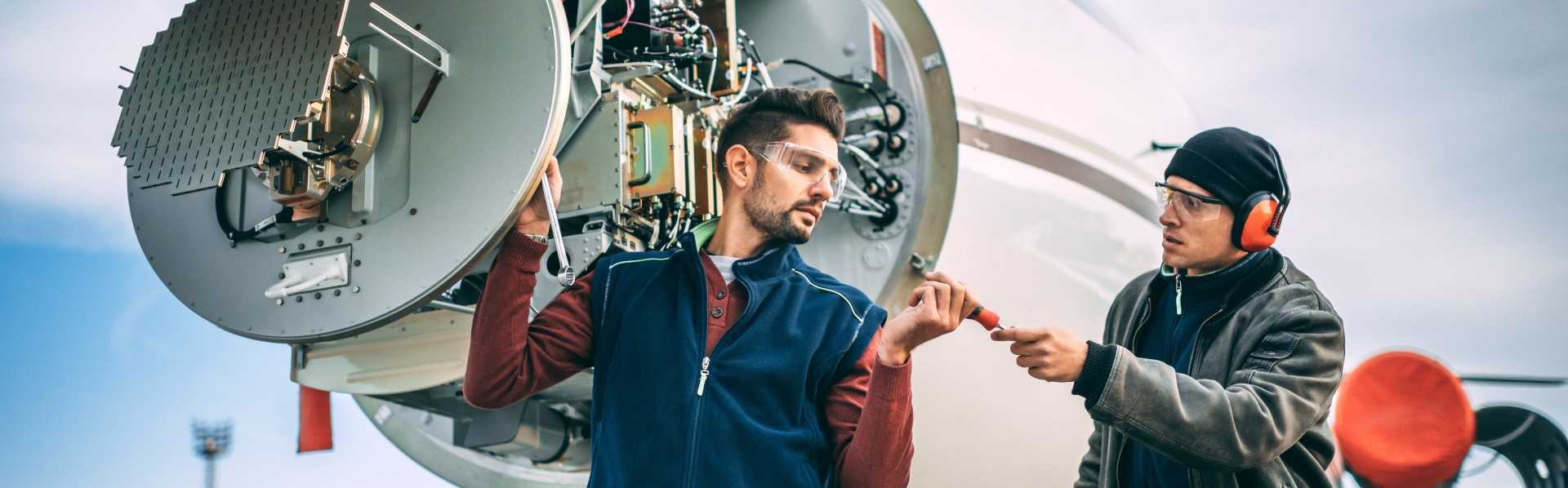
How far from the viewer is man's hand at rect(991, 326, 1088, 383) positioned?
1.70 metres

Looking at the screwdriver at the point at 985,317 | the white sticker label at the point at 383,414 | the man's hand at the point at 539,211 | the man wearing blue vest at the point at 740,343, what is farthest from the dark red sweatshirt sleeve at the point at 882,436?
the white sticker label at the point at 383,414

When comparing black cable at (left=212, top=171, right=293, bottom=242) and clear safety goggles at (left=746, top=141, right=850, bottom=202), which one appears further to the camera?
black cable at (left=212, top=171, right=293, bottom=242)

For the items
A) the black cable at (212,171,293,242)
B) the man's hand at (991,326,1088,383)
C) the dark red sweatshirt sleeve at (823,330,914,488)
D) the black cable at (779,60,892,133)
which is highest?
the black cable at (779,60,892,133)

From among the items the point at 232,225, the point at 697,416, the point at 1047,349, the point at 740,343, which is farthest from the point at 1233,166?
the point at 232,225

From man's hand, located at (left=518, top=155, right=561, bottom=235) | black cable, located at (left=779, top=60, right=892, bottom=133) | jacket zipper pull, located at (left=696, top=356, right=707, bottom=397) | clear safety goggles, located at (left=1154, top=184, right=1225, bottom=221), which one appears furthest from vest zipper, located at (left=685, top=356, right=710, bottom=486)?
black cable, located at (left=779, top=60, right=892, bottom=133)

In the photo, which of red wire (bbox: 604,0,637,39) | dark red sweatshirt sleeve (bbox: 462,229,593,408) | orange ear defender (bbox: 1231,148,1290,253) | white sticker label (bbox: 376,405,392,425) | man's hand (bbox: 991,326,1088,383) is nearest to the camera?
man's hand (bbox: 991,326,1088,383)

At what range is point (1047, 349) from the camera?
1.72 meters

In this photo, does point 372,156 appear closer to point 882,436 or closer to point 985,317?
point 882,436

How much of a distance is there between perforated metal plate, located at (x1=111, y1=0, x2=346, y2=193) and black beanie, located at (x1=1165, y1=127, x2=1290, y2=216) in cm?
182

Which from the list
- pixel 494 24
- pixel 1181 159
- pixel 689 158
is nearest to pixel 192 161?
pixel 494 24

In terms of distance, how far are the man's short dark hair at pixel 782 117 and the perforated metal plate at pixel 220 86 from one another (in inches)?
35.9

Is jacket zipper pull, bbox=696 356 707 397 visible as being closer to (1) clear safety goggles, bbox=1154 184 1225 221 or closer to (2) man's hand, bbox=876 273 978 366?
(2) man's hand, bbox=876 273 978 366

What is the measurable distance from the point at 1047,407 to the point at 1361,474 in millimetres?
1065

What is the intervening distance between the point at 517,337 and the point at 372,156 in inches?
39.7
